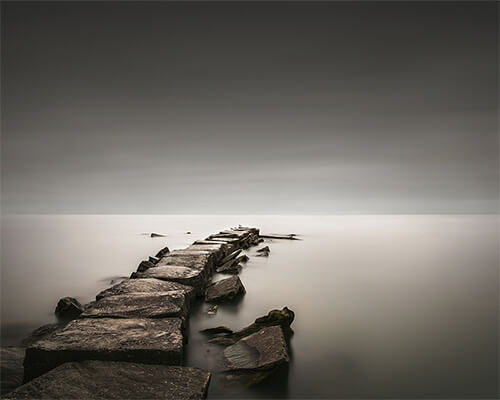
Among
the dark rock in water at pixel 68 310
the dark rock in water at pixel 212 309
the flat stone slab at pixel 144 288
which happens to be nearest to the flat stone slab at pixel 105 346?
the flat stone slab at pixel 144 288

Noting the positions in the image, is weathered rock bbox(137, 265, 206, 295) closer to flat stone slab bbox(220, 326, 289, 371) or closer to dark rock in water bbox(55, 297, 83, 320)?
dark rock in water bbox(55, 297, 83, 320)

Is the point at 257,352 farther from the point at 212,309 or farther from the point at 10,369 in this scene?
the point at 10,369

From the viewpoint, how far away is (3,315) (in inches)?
146

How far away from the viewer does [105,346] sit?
1.96 metres

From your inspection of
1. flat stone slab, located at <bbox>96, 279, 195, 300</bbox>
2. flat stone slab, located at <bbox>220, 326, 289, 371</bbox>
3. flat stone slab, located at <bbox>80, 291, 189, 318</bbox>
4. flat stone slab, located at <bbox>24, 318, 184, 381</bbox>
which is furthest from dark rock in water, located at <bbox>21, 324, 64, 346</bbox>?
flat stone slab, located at <bbox>220, 326, 289, 371</bbox>

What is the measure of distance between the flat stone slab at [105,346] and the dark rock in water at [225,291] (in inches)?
69.6

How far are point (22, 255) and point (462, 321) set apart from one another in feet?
34.9

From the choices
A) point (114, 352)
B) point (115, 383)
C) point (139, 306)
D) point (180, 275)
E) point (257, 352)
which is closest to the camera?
point (115, 383)

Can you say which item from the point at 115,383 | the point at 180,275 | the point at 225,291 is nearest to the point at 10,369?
the point at 115,383

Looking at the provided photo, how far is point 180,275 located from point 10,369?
6.54 feet

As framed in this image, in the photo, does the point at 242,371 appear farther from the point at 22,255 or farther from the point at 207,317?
the point at 22,255

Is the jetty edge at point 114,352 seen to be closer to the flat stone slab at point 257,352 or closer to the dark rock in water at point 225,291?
the flat stone slab at point 257,352

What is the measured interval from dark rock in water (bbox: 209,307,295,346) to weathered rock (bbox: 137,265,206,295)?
1.23 m

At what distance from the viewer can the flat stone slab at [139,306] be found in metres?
2.58
